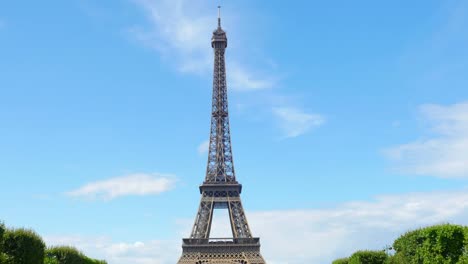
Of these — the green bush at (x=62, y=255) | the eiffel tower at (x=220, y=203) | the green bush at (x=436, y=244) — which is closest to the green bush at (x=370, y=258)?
the green bush at (x=436, y=244)

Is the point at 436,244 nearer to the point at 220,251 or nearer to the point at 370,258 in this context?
the point at 370,258

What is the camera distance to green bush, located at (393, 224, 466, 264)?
119 ft

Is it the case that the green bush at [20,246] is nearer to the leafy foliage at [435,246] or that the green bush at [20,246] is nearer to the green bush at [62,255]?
the green bush at [62,255]

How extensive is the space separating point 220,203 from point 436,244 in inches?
2276

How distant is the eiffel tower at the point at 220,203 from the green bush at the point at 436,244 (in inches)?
1833

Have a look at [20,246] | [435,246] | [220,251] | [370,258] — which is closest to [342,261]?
[370,258]

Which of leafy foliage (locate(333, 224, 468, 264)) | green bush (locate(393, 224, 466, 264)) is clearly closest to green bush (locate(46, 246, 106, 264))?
leafy foliage (locate(333, 224, 468, 264))

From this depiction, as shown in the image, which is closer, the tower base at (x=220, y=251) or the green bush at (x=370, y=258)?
the green bush at (x=370, y=258)

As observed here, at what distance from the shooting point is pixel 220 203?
302 ft

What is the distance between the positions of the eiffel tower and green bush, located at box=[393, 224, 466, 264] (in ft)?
153

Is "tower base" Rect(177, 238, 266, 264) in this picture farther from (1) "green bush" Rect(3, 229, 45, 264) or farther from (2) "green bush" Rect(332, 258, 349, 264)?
(1) "green bush" Rect(3, 229, 45, 264)

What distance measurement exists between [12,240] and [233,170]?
2444 inches

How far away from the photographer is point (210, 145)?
96.4 metres

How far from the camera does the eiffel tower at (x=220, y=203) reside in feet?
281
